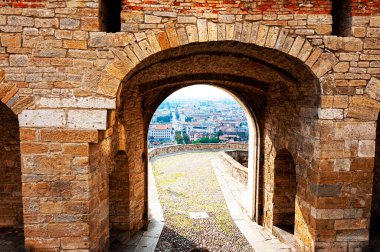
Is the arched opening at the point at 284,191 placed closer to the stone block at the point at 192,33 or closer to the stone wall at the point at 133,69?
the stone wall at the point at 133,69

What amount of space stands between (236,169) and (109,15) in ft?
30.2

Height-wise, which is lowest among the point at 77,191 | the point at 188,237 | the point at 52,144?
the point at 188,237

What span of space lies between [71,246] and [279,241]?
473 centimetres

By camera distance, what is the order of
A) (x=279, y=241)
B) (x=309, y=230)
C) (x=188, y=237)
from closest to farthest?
(x=309, y=230) → (x=279, y=241) → (x=188, y=237)

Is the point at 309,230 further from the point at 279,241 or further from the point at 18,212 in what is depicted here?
the point at 18,212

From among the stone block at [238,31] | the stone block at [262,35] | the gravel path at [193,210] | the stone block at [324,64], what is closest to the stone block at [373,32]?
the stone block at [324,64]

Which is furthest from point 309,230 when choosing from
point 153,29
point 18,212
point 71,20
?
point 18,212

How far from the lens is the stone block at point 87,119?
13.7 ft

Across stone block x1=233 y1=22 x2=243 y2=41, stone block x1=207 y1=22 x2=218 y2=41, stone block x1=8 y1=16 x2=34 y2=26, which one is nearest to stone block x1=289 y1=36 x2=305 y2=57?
stone block x1=233 y1=22 x2=243 y2=41

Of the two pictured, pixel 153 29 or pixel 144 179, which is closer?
pixel 153 29

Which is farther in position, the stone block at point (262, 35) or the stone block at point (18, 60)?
the stone block at point (262, 35)

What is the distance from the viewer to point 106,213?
4797mm

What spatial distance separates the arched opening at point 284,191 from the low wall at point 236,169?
412cm

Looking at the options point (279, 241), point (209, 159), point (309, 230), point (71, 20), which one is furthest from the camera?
point (209, 159)
